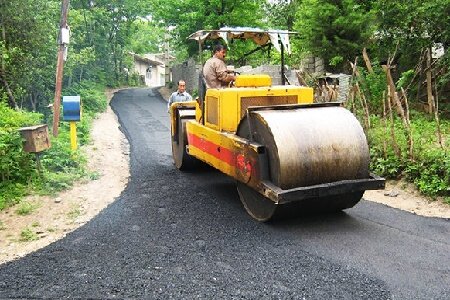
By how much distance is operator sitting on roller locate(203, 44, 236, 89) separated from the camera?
6.95 metres

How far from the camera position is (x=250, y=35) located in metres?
7.44

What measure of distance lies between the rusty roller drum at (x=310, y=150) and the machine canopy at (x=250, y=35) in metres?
2.12

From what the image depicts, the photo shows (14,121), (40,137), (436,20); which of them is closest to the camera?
(40,137)

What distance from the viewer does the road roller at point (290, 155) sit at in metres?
5.00

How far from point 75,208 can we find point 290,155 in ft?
10.7

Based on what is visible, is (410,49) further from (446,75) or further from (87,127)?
(87,127)

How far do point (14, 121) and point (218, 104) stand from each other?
13.8ft

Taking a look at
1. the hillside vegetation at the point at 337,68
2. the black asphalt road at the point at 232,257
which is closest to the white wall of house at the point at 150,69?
the hillside vegetation at the point at 337,68

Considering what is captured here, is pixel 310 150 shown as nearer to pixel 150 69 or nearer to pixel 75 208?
pixel 75 208

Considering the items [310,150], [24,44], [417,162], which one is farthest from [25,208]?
[24,44]

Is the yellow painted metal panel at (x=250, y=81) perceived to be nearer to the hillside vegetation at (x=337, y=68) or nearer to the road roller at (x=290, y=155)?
the road roller at (x=290, y=155)

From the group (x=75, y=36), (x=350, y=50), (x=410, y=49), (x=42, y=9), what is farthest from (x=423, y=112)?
(x=75, y=36)

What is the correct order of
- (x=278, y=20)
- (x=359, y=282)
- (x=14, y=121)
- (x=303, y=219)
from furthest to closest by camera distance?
1. (x=278, y=20)
2. (x=14, y=121)
3. (x=303, y=219)
4. (x=359, y=282)

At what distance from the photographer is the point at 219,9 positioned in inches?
866
